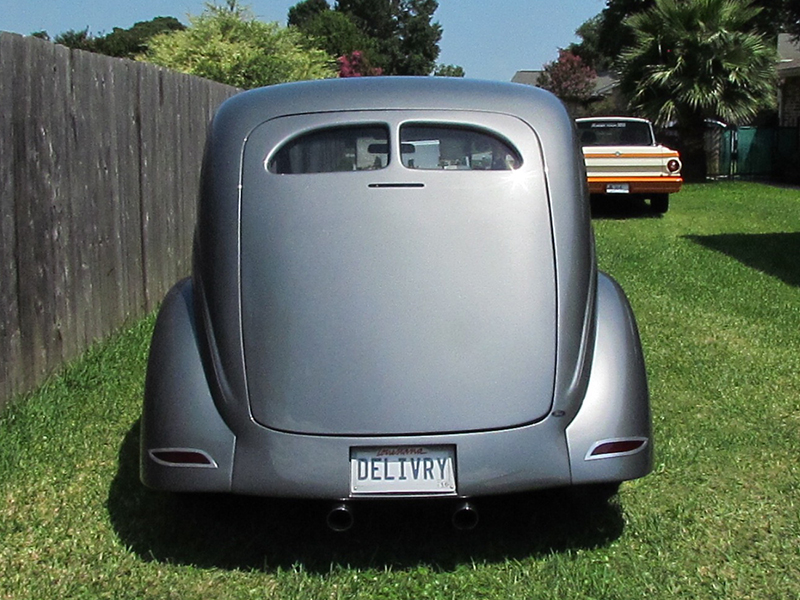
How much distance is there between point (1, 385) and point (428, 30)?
84.2 metres

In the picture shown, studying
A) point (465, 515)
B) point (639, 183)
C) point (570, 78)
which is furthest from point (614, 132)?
point (570, 78)

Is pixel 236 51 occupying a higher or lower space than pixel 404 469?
higher

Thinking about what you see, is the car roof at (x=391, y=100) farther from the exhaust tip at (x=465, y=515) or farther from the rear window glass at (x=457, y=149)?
the exhaust tip at (x=465, y=515)

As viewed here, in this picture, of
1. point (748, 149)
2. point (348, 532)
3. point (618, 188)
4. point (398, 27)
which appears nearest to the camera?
point (348, 532)

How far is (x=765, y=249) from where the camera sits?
38.4 feet

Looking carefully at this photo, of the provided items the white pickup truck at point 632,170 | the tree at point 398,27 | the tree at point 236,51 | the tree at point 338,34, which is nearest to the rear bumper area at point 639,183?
the white pickup truck at point 632,170

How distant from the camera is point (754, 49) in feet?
79.2

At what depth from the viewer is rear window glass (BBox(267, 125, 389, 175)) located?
3775mm

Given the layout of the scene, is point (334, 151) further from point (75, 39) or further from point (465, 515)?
point (75, 39)

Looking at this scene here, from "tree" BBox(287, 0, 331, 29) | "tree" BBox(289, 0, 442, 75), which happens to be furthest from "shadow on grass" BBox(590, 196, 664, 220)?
"tree" BBox(287, 0, 331, 29)

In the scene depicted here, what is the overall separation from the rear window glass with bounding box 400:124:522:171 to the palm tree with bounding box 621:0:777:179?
852 inches

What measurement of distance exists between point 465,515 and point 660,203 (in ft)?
46.2

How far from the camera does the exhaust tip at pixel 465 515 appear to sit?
357cm

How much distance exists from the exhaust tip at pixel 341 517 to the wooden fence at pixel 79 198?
2.39m
